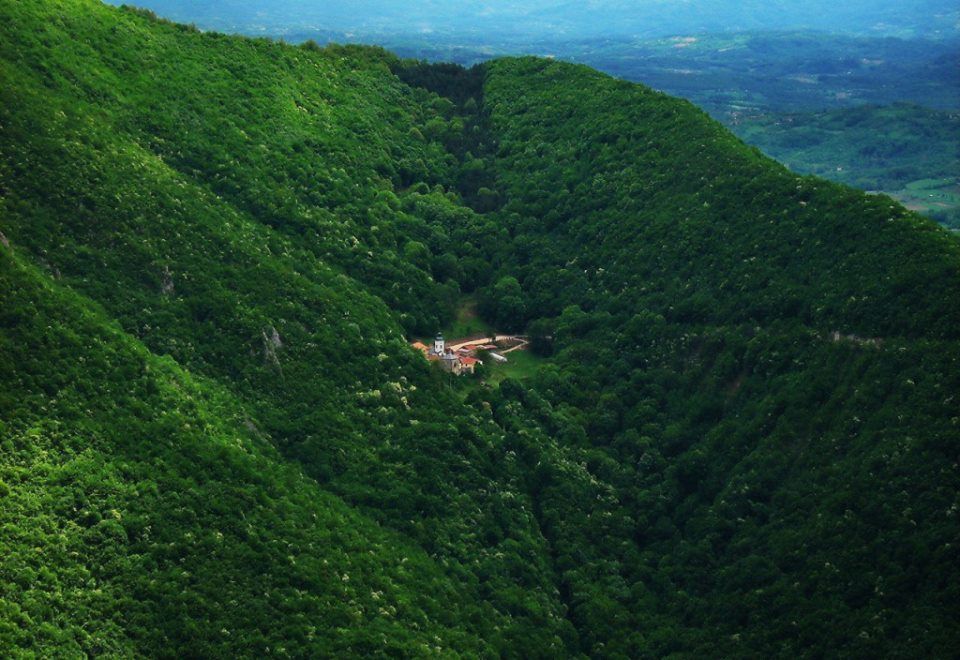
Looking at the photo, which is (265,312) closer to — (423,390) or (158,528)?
(423,390)

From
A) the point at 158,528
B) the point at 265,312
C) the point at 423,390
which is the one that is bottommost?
the point at 158,528

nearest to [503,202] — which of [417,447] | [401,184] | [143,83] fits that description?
[401,184]

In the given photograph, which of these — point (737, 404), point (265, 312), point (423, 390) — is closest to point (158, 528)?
point (265, 312)

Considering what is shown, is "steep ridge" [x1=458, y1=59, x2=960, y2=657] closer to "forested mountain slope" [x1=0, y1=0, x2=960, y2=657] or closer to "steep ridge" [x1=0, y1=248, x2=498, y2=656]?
"forested mountain slope" [x1=0, y1=0, x2=960, y2=657]

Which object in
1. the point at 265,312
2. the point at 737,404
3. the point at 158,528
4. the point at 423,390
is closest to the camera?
the point at 158,528

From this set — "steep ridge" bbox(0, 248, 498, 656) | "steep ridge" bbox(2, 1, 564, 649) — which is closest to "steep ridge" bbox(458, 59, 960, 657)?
"steep ridge" bbox(2, 1, 564, 649)

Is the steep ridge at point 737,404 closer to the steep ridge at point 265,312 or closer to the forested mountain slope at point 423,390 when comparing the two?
the forested mountain slope at point 423,390

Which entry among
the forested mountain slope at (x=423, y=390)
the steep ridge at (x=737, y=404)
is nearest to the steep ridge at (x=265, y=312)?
the forested mountain slope at (x=423, y=390)

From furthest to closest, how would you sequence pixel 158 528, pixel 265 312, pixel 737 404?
pixel 737 404, pixel 265 312, pixel 158 528

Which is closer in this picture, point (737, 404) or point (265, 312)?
point (265, 312)
